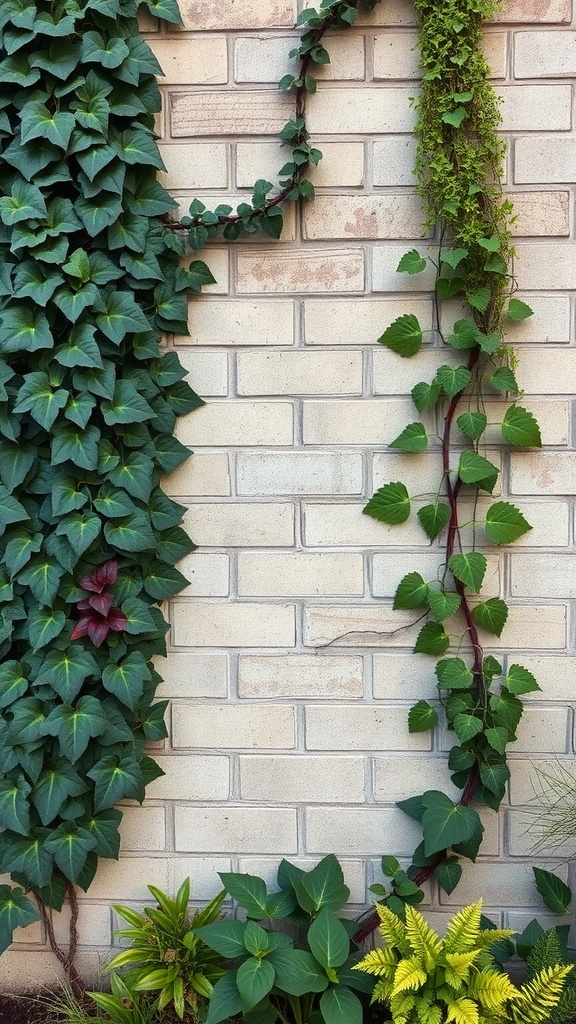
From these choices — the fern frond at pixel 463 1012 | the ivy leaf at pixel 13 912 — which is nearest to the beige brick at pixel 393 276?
the fern frond at pixel 463 1012

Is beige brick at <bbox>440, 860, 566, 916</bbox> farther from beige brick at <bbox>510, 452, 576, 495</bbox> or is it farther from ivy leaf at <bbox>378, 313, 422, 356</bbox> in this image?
ivy leaf at <bbox>378, 313, 422, 356</bbox>

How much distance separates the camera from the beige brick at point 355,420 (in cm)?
155

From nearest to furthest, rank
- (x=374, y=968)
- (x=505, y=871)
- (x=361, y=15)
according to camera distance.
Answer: (x=374, y=968) → (x=361, y=15) → (x=505, y=871)

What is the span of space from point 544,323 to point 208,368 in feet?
2.09

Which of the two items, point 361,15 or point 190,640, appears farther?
point 190,640

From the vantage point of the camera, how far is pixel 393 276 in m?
1.53

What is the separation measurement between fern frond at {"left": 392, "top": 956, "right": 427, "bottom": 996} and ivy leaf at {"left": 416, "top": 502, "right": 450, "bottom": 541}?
726 millimetres

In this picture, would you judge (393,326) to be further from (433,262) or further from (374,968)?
(374,968)

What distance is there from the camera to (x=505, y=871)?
1593 mm

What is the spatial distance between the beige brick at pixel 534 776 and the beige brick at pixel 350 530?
471 mm

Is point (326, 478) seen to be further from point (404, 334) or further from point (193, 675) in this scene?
point (193, 675)

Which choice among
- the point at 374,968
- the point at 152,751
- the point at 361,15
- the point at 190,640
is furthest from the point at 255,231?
the point at 374,968

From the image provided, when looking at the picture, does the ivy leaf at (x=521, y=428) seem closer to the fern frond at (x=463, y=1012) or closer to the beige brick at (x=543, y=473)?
the beige brick at (x=543, y=473)

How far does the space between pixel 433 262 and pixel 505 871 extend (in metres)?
1.18
